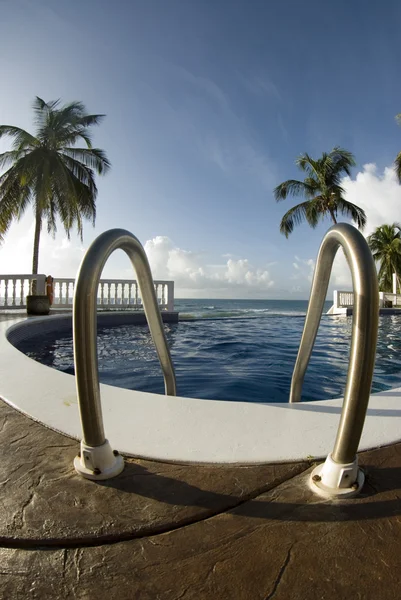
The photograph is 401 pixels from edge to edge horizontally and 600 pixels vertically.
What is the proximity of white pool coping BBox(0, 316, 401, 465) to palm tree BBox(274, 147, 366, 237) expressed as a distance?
21682mm

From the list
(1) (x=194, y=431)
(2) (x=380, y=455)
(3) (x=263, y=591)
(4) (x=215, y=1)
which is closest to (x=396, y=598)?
(3) (x=263, y=591)

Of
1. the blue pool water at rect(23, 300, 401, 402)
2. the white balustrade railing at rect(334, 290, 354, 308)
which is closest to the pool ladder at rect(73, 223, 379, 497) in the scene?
the blue pool water at rect(23, 300, 401, 402)

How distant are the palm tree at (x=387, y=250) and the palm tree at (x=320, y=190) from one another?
40.7 feet

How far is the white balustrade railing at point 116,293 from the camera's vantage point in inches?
537

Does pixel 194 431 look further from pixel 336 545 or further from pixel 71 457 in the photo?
pixel 336 545

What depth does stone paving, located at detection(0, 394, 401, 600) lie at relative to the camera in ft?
2.74

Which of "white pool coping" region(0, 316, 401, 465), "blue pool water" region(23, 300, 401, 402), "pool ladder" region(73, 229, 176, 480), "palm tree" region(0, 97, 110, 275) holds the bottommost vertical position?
"blue pool water" region(23, 300, 401, 402)

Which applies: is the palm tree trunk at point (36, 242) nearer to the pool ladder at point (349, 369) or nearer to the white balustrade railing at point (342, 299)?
the pool ladder at point (349, 369)

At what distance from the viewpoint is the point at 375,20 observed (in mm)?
7316

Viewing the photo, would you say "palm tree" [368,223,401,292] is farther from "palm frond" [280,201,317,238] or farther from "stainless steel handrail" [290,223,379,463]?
"stainless steel handrail" [290,223,379,463]

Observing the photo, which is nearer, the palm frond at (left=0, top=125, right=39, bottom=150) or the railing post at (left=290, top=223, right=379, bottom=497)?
the railing post at (left=290, top=223, right=379, bottom=497)

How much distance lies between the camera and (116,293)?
1368cm

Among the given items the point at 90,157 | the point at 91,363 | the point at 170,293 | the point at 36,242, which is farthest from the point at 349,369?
the point at 90,157

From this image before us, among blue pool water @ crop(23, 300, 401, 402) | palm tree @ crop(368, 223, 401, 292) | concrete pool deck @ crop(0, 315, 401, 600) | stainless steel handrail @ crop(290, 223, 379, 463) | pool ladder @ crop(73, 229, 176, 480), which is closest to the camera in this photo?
concrete pool deck @ crop(0, 315, 401, 600)
